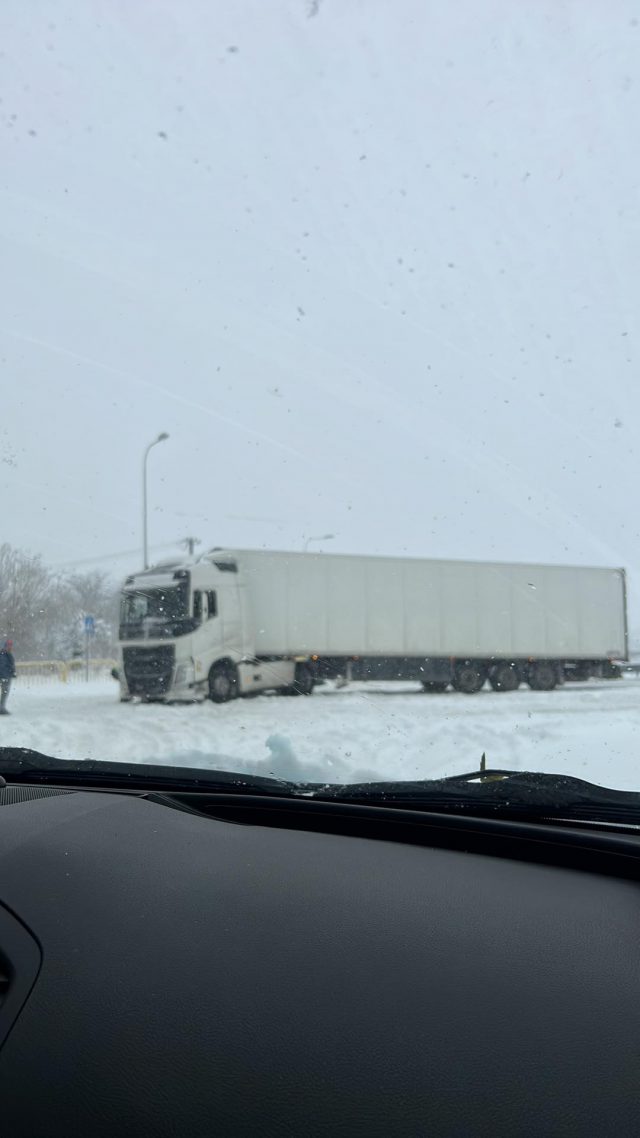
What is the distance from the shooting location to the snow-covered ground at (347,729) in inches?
151

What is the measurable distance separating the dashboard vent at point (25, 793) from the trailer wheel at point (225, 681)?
4.78 ft

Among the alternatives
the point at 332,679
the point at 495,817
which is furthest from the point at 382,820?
the point at 332,679

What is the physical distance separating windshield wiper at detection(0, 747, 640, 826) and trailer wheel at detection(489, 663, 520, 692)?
5.35ft

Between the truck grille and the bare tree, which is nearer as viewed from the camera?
the bare tree

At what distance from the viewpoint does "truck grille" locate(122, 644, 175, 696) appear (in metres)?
4.96

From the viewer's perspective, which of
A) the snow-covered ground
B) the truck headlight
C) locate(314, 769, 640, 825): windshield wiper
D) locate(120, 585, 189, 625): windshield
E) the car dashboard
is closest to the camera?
the car dashboard

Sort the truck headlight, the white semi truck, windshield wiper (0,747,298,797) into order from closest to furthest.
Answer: windshield wiper (0,747,298,797) < the white semi truck < the truck headlight

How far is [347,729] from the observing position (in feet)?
14.5

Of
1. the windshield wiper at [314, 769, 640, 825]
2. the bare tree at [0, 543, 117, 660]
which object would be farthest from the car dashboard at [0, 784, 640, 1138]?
the bare tree at [0, 543, 117, 660]

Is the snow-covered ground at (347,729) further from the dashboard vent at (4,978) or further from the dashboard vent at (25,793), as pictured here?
the dashboard vent at (4,978)

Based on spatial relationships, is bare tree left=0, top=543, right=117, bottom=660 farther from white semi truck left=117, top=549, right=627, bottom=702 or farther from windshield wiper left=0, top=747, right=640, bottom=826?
windshield wiper left=0, top=747, right=640, bottom=826

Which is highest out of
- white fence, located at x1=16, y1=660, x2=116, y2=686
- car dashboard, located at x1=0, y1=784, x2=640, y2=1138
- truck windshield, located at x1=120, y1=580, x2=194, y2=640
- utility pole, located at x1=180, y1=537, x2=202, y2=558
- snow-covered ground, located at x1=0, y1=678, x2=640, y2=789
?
utility pole, located at x1=180, y1=537, x2=202, y2=558

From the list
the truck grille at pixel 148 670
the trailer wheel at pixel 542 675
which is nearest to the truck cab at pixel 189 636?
the truck grille at pixel 148 670

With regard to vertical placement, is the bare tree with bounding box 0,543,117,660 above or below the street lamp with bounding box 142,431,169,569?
below
